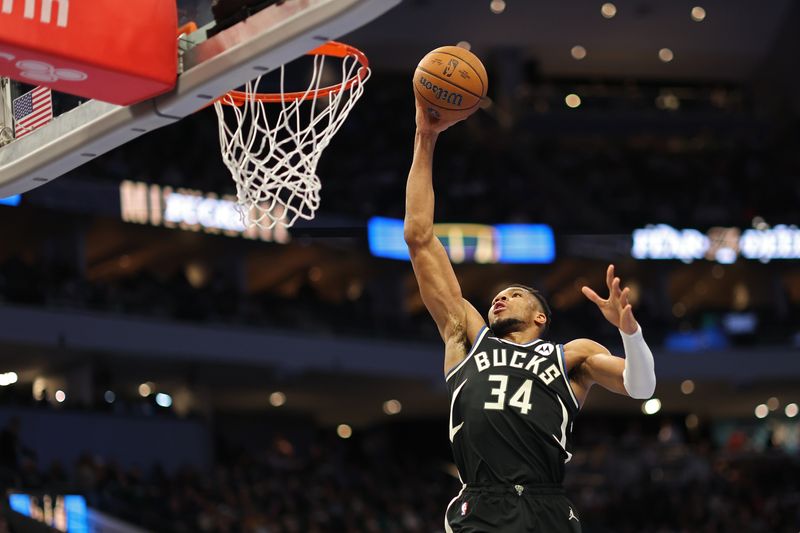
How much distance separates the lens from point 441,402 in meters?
27.9

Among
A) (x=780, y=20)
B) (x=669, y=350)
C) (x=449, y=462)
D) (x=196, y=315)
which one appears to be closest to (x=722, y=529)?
(x=669, y=350)

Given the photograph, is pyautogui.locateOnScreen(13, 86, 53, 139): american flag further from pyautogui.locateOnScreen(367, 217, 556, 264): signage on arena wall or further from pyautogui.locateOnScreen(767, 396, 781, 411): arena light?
pyautogui.locateOnScreen(767, 396, 781, 411): arena light

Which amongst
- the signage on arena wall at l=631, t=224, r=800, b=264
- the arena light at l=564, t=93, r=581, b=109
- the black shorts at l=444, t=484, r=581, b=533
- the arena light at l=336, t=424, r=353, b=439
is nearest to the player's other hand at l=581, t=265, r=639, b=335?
the black shorts at l=444, t=484, r=581, b=533

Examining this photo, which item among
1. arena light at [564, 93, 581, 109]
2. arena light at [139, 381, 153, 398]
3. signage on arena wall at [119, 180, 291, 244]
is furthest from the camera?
arena light at [564, 93, 581, 109]

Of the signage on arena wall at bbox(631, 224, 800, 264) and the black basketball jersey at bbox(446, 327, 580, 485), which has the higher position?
the signage on arena wall at bbox(631, 224, 800, 264)

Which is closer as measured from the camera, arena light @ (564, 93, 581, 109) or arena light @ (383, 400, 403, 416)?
arena light @ (383, 400, 403, 416)

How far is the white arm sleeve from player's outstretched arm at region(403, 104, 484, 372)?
688 mm

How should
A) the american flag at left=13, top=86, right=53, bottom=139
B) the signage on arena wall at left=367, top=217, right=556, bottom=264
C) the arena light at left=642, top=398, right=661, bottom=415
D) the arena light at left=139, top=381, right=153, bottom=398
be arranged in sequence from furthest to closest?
the arena light at left=642, top=398, right=661, bottom=415 < the signage on arena wall at left=367, top=217, right=556, bottom=264 < the arena light at left=139, top=381, right=153, bottom=398 < the american flag at left=13, top=86, right=53, bottom=139

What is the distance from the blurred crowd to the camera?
50.9ft

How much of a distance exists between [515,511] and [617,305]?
0.86 meters

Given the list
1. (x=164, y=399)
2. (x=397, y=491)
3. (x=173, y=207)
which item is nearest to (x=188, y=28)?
(x=397, y=491)

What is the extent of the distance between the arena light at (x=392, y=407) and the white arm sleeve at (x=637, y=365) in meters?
23.0

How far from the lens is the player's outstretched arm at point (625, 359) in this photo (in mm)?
4645

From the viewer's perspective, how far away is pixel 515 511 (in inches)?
181
